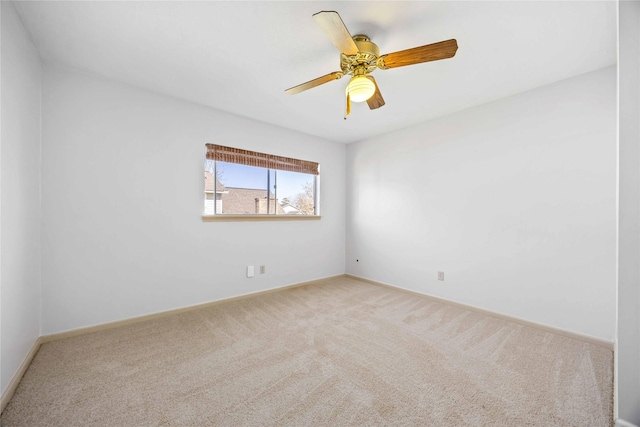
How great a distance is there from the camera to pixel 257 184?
3.54 meters

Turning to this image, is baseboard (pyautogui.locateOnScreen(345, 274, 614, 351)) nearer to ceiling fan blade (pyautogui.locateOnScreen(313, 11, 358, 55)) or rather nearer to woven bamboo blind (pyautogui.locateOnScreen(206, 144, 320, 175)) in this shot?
woven bamboo blind (pyautogui.locateOnScreen(206, 144, 320, 175))

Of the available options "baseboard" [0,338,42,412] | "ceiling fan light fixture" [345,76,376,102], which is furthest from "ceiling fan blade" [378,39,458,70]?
"baseboard" [0,338,42,412]

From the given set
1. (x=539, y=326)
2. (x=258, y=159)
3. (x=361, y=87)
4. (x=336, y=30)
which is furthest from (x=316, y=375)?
(x=258, y=159)

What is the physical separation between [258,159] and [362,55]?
2.07 meters

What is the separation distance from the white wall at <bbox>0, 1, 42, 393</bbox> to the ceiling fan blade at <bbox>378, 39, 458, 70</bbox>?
232 centimetres

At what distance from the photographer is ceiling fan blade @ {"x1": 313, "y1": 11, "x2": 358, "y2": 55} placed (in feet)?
4.17

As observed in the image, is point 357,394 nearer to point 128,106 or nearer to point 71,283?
point 71,283

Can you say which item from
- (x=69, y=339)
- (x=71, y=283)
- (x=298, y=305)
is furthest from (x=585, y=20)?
(x=69, y=339)

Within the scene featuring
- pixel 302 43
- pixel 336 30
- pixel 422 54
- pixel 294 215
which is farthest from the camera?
pixel 294 215

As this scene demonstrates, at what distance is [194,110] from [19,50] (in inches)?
52.6

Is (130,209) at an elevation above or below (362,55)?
below

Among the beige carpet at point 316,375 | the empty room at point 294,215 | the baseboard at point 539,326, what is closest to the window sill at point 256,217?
the empty room at point 294,215

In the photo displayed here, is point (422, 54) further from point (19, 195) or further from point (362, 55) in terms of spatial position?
point (19, 195)

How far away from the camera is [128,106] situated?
247 centimetres
